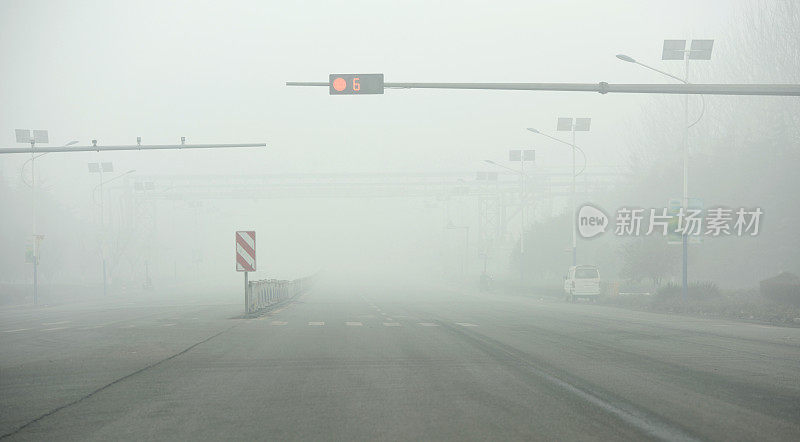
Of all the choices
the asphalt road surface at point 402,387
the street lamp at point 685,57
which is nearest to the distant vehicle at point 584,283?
the street lamp at point 685,57

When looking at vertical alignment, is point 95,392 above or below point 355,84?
below

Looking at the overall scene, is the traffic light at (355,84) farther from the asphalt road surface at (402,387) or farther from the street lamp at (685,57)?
the street lamp at (685,57)

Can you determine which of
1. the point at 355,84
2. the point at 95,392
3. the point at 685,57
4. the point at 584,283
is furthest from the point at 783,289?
the point at 95,392

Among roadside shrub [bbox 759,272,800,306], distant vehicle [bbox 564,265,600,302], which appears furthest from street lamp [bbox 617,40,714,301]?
distant vehicle [bbox 564,265,600,302]

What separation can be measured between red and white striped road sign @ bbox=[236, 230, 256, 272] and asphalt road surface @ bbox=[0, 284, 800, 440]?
8326 mm

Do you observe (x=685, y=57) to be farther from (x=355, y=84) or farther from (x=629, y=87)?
(x=355, y=84)

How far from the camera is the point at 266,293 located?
35.1 m

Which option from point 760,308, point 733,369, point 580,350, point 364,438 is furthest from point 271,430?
point 760,308

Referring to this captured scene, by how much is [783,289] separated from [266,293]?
68.3ft

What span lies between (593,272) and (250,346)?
35.0 metres

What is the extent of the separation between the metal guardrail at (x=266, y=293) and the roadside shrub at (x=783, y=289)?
1982cm

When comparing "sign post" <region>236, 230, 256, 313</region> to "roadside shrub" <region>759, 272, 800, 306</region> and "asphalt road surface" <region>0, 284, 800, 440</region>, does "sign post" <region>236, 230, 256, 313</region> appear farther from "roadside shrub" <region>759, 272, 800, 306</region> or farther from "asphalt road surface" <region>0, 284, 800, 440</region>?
"roadside shrub" <region>759, 272, 800, 306</region>

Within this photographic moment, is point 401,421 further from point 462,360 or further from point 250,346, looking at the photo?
point 250,346

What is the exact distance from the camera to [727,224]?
46812 millimetres
